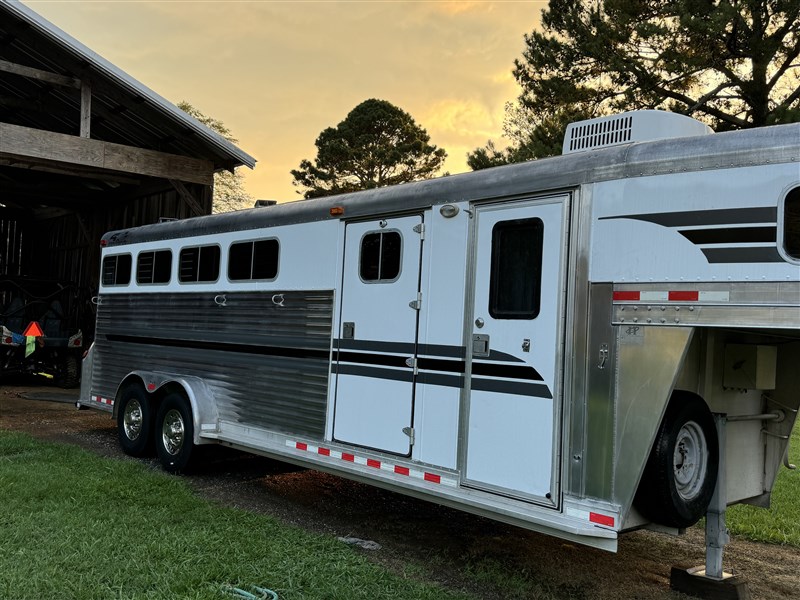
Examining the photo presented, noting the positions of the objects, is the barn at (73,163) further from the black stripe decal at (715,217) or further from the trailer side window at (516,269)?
the black stripe decal at (715,217)

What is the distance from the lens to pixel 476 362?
15.3 feet

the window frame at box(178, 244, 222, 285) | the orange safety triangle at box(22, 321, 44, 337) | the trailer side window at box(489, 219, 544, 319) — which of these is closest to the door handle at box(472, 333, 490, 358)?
the trailer side window at box(489, 219, 544, 319)

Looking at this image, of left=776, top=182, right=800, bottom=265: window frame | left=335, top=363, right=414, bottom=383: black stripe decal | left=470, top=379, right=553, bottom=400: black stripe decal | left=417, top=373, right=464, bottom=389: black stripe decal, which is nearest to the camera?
left=776, top=182, right=800, bottom=265: window frame

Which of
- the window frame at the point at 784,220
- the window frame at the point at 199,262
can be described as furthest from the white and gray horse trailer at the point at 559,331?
the window frame at the point at 199,262

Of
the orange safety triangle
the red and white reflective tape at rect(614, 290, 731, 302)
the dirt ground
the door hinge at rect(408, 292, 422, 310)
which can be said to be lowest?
the dirt ground

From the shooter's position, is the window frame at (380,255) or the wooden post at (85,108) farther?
the wooden post at (85,108)

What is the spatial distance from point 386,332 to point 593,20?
12.2 metres

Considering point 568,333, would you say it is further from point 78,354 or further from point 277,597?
point 78,354

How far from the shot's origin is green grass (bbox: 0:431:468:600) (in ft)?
13.9

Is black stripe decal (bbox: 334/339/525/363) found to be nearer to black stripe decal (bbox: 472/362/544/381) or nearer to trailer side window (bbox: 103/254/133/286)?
black stripe decal (bbox: 472/362/544/381)

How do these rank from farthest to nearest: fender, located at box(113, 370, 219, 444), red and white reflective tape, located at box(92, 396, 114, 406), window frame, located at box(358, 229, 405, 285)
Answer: red and white reflective tape, located at box(92, 396, 114, 406), fender, located at box(113, 370, 219, 444), window frame, located at box(358, 229, 405, 285)

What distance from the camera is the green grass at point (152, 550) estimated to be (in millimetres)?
4230

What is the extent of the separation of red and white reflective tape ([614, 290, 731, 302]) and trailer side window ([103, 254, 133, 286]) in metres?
6.29

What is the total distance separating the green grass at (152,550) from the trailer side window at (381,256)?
1.93 metres
